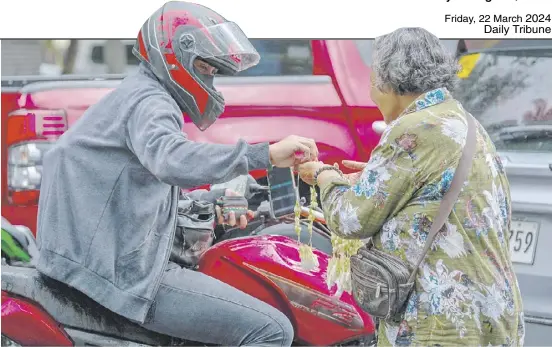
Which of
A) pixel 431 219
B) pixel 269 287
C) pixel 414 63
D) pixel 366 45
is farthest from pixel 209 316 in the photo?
pixel 366 45

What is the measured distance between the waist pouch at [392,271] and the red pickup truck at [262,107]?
1.01 metres

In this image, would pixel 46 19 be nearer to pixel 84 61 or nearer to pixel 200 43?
pixel 84 61

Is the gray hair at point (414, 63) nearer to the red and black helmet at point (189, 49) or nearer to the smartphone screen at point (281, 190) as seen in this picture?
the red and black helmet at point (189, 49)

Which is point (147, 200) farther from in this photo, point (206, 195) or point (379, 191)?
point (379, 191)

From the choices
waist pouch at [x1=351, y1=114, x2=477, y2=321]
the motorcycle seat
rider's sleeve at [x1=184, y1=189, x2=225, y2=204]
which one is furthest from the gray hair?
the motorcycle seat

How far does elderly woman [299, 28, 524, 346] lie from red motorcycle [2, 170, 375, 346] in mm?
765

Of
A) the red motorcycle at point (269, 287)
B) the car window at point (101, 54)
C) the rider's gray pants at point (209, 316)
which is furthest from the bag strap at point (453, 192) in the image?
the car window at point (101, 54)

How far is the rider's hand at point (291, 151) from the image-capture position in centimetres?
228

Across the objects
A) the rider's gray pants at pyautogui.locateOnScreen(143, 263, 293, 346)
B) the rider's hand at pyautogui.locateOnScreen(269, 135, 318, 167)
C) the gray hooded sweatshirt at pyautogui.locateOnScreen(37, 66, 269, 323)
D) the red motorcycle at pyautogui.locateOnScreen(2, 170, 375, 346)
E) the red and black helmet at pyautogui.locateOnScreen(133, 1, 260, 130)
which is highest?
the red and black helmet at pyautogui.locateOnScreen(133, 1, 260, 130)

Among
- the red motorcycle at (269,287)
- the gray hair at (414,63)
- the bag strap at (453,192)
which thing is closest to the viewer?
the bag strap at (453,192)

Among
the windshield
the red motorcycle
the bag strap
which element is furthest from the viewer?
the windshield

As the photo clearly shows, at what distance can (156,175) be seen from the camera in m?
2.17

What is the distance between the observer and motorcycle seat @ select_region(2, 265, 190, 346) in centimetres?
248

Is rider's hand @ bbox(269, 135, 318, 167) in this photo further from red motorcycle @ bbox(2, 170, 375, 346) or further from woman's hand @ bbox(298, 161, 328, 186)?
red motorcycle @ bbox(2, 170, 375, 346)
